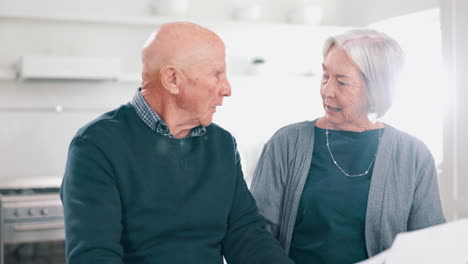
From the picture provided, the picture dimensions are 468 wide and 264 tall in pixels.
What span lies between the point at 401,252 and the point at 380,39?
71 cm

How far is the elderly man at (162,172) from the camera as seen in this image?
1107mm

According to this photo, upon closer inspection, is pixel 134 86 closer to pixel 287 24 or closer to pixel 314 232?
pixel 287 24

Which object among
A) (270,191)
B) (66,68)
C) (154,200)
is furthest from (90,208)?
(66,68)

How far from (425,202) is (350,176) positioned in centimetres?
19

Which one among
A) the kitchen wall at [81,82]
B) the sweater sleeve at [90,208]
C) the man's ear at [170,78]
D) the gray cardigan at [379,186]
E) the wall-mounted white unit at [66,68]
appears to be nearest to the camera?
the sweater sleeve at [90,208]

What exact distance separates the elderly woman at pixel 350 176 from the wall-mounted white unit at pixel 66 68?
2207 millimetres

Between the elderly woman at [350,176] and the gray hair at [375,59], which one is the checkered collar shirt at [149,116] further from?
the gray hair at [375,59]

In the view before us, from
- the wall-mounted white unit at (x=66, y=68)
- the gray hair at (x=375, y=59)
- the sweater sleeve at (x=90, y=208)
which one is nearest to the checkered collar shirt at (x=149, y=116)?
the sweater sleeve at (x=90, y=208)

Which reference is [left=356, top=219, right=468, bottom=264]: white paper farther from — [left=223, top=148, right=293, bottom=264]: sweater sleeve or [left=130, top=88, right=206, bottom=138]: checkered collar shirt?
[left=130, top=88, right=206, bottom=138]: checkered collar shirt

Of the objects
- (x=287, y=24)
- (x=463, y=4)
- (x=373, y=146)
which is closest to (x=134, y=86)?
(x=287, y=24)

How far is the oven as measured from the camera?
3.02 meters

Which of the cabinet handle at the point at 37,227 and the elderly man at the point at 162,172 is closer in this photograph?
the elderly man at the point at 162,172

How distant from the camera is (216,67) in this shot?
1.20 meters

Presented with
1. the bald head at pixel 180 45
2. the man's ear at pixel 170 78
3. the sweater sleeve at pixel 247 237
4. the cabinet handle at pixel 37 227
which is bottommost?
the cabinet handle at pixel 37 227
